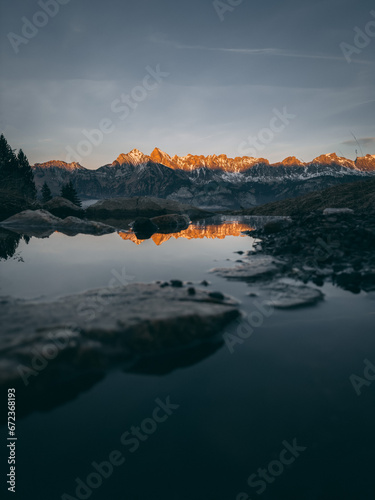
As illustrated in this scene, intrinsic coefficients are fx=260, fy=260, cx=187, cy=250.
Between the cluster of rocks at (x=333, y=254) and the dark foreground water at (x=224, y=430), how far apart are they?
11.5 feet

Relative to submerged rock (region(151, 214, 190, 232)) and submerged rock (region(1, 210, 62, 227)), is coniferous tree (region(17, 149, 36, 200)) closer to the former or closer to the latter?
submerged rock (region(1, 210, 62, 227))

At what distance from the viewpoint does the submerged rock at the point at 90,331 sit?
327 cm

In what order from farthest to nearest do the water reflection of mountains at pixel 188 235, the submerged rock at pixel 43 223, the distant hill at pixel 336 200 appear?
the distant hill at pixel 336 200
the submerged rock at pixel 43 223
the water reflection of mountains at pixel 188 235

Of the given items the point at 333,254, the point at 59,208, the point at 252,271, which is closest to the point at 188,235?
the point at 333,254

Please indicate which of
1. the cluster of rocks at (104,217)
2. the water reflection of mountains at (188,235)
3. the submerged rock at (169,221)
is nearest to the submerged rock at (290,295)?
the water reflection of mountains at (188,235)

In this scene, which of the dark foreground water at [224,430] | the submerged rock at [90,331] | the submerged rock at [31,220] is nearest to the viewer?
the dark foreground water at [224,430]

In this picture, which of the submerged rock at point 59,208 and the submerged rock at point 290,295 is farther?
the submerged rock at point 59,208

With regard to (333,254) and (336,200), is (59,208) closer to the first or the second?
(333,254)

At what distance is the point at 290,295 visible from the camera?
6.32 metres

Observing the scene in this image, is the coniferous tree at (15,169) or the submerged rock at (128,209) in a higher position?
the coniferous tree at (15,169)

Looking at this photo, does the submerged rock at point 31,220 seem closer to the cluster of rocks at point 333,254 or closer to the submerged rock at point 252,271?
the cluster of rocks at point 333,254

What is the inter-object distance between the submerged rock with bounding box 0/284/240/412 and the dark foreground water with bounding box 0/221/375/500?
0.34 m

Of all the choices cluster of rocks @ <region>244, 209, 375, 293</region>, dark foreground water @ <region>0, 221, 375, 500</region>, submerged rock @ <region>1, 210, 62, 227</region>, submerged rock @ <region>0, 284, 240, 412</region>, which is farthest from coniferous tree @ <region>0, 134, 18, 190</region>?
dark foreground water @ <region>0, 221, 375, 500</region>

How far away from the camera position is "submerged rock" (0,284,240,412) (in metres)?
3.27
